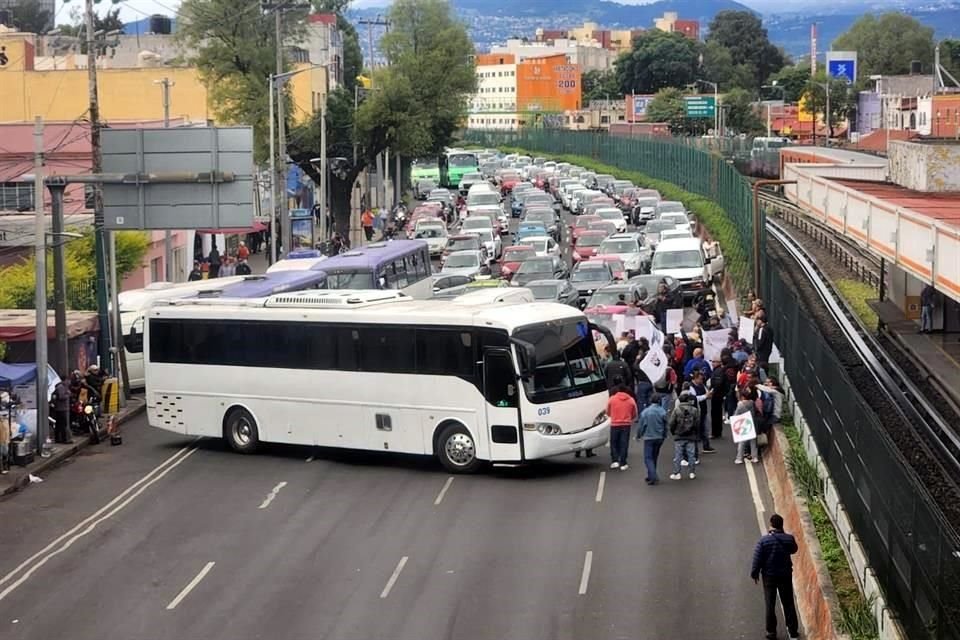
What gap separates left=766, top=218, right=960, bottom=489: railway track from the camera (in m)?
21.7

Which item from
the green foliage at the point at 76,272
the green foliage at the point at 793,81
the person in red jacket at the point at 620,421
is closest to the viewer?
the person in red jacket at the point at 620,421

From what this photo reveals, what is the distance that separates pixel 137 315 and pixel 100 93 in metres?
37.4

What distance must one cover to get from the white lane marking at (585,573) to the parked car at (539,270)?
86.7ft

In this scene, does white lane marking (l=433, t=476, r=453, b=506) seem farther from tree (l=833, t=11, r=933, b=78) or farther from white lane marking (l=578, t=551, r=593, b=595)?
tree (l=833, t=11, r=933, b=78)

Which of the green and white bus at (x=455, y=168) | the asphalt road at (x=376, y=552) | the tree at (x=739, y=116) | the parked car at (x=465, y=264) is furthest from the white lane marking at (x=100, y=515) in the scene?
the tree at (x=739, y=116)

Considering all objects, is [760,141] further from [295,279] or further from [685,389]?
[685,389]

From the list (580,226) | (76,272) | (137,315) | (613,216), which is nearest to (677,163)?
(613,216)

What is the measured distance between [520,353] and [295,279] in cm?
1342

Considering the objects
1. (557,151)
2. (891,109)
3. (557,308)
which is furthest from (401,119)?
(557,151)

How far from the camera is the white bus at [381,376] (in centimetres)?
2359

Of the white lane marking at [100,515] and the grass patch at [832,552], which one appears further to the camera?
the white lane marking at [100,515]

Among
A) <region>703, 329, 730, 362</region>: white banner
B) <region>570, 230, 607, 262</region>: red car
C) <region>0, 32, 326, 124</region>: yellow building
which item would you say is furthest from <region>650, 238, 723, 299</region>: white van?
<region>0, 32, 326, 124</region>: yellow building

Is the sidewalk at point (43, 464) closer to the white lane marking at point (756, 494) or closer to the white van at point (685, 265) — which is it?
the white lane marking at point (756, 494)

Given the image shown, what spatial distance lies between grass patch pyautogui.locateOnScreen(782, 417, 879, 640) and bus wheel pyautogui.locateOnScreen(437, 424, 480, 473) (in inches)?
184
